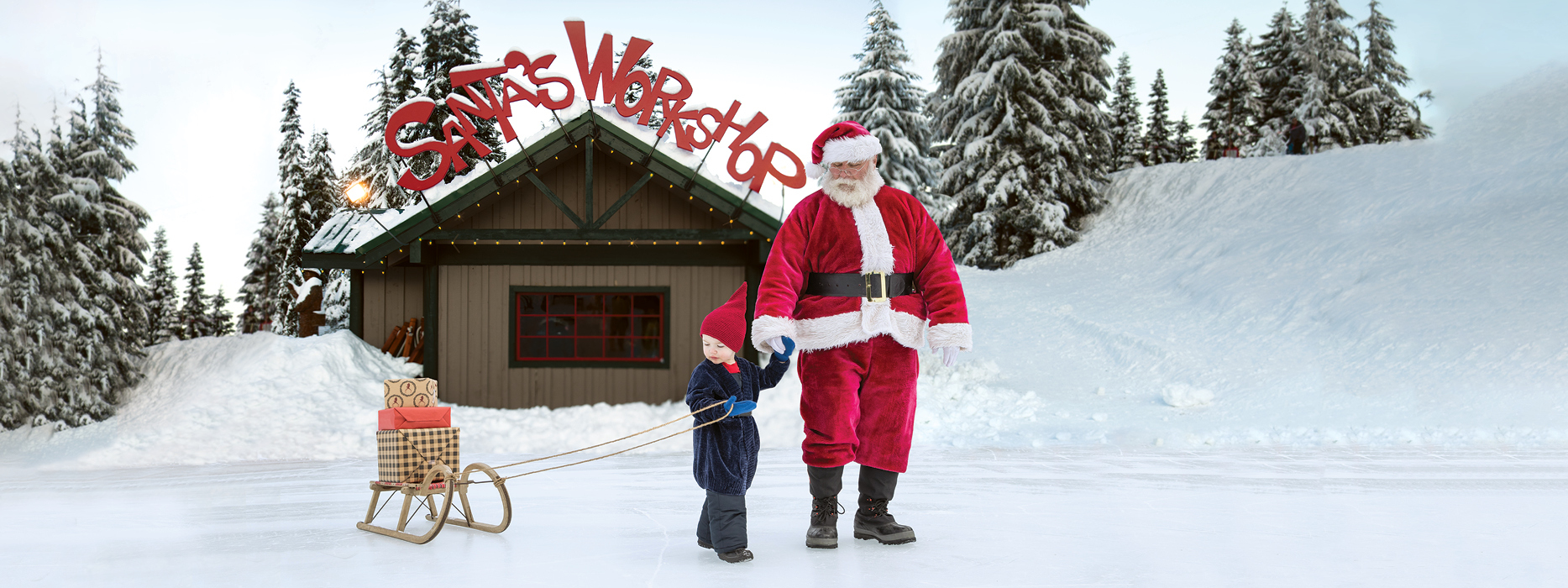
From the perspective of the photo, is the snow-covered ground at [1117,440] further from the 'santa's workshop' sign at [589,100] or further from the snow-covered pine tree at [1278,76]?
the snow-covered pine tree at [1278,76]

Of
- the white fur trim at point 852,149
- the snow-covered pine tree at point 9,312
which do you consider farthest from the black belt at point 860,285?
the snow-covered pine tree at point 9,312

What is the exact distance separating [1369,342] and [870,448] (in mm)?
9447

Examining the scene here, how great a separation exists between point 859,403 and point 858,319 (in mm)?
403

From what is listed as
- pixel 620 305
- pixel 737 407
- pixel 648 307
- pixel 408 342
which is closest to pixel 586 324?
pixel 620 305

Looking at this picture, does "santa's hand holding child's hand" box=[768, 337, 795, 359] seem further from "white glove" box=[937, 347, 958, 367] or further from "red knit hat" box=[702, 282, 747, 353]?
"white glove" box=[937, 347, 958, 367]

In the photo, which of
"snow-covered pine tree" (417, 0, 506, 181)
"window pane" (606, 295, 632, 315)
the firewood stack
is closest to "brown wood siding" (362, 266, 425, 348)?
the firewood stack

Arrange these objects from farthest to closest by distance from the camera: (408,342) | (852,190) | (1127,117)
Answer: (1127,117)
(408,342)
(852,190)

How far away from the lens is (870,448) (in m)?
4.39

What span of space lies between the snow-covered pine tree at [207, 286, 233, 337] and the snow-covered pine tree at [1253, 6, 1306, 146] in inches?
1583

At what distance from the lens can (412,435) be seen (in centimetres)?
483

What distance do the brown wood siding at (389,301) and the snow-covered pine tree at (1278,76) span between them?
25.8 m

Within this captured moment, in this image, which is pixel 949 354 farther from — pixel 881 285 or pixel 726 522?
pixel 726 522

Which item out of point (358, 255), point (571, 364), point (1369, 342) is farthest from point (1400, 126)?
point (358, 255)

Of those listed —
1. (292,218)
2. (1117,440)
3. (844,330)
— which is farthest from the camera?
(292,218)
